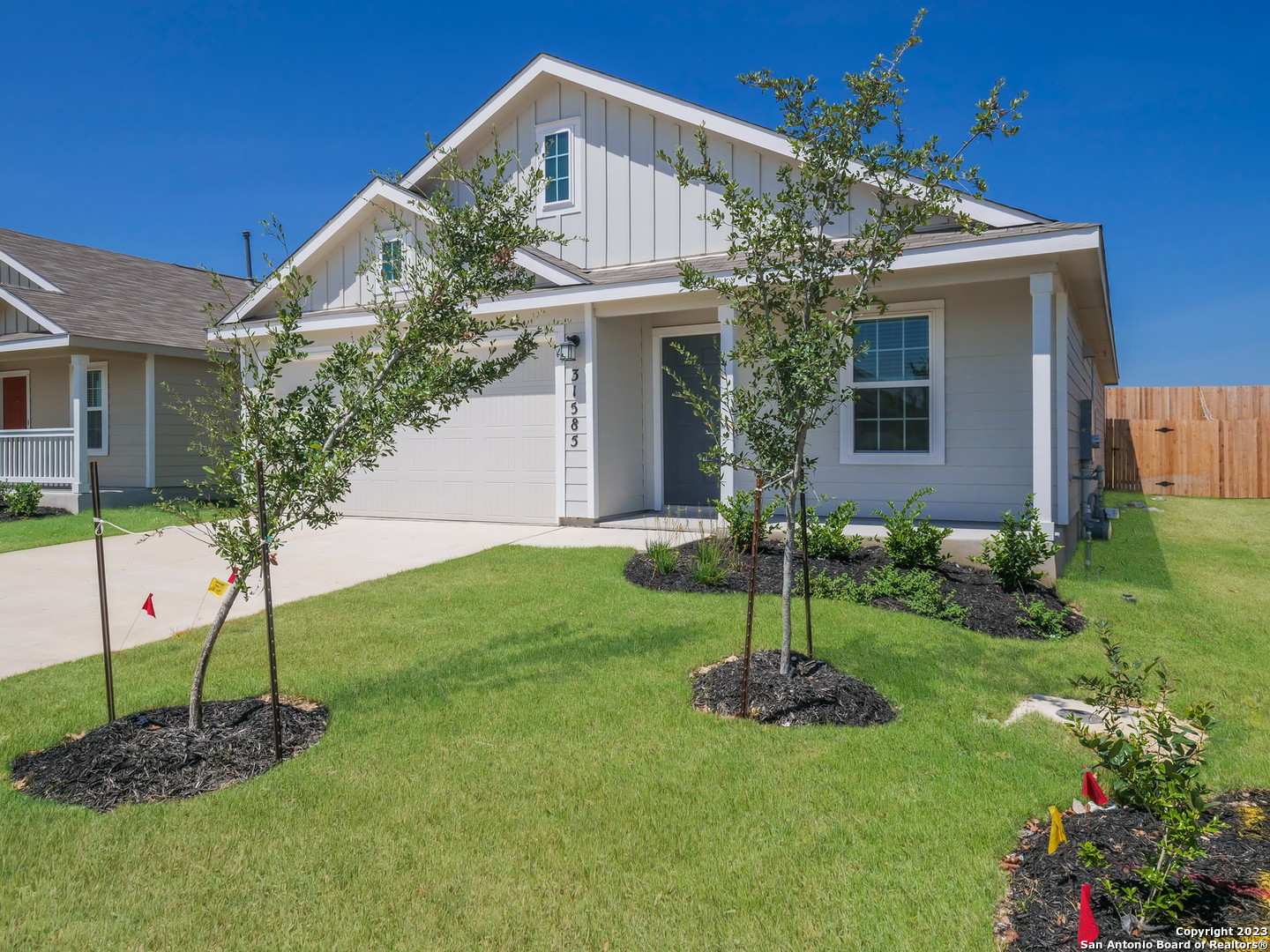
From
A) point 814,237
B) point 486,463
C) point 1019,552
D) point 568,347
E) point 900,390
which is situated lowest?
point 1019,552

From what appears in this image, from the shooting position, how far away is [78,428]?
13266 mm

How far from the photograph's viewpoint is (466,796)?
3229mm

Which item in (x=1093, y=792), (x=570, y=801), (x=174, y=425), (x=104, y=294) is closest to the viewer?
(x=1093, y=792)

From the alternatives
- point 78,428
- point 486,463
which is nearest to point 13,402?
point 78,428

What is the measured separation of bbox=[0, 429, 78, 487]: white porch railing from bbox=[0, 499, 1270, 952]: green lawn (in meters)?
10.1

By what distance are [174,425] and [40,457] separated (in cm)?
211

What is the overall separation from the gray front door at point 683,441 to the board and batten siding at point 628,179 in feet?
4.78

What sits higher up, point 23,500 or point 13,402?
point 13,402

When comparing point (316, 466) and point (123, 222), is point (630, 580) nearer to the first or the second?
point (316, 466)

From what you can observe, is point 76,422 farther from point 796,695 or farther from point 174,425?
point 796,695

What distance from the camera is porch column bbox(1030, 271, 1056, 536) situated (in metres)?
7.46

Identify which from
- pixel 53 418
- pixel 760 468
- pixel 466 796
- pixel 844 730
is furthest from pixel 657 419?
pixel 53 418

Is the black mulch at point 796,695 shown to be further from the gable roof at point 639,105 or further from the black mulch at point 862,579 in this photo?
the gable roof at point 639,105

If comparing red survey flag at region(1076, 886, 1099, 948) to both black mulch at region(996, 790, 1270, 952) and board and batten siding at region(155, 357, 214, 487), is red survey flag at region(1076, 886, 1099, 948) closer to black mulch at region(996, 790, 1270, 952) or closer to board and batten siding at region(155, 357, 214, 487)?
black mulch at region(996, 790, 1270, 952)
